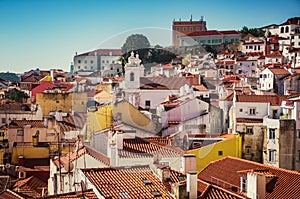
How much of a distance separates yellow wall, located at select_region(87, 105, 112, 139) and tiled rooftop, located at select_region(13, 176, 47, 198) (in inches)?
58.9

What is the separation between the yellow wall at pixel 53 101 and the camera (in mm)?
21156

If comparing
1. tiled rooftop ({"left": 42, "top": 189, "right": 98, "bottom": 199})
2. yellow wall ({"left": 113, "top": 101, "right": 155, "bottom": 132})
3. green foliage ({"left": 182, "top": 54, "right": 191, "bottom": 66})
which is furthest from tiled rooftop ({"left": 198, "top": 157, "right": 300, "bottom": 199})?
green foliage ({"left": 182, "top": 54, "right": 191, "bottom": 66})

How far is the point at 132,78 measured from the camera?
56.9 feet

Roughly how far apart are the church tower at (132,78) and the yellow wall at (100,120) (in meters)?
3.35

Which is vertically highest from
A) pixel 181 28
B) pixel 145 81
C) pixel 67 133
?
pixel 181 28

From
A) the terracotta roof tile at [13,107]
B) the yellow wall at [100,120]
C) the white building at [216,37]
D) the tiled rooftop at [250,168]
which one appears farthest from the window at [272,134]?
the white building at [216,37]

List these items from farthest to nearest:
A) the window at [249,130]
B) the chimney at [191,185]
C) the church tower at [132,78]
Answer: the church tower at [132,78]
the window at [249,130]
the chimney at [191,185]

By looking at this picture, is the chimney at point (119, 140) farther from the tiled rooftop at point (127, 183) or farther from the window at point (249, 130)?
the window at point (249, 130)

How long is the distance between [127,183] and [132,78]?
1033cm

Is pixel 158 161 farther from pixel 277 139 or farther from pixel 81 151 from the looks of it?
pixel 277 139

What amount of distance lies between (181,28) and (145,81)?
97.6 feet

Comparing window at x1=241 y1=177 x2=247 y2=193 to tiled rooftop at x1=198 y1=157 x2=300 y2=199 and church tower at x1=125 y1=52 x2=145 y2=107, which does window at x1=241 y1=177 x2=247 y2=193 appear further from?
church tower at x1=125 y1=52 x2=145 y2=107

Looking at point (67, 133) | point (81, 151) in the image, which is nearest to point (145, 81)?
point (67, 133)

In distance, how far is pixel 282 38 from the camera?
45531 mm
